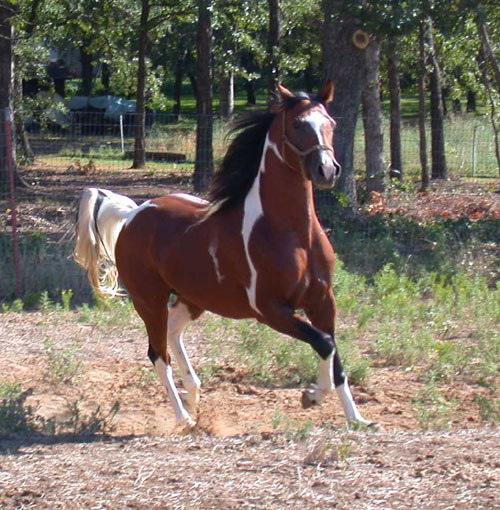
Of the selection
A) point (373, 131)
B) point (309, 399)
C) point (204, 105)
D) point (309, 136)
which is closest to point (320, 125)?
point (309, 136)

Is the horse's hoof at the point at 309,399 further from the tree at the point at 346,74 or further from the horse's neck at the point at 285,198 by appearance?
the tree at the point at 346,74

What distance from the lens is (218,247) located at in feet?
20.2

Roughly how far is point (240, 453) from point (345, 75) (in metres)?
9.52

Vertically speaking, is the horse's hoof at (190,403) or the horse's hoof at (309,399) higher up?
the horse's hoof at (309,399)

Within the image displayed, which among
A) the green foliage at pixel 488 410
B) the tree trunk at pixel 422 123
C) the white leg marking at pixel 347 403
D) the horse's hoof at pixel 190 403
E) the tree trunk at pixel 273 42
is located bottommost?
the horse's hoof at pixel 190 403

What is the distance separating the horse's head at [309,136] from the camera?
536 cm

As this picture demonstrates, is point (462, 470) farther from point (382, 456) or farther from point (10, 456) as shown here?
point (10, 456)

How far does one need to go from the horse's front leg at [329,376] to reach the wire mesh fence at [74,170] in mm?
1506

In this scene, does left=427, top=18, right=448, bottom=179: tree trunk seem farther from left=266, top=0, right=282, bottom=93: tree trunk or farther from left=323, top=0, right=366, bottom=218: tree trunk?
left=323, top=0, right=366, bottom=218: tree trunk

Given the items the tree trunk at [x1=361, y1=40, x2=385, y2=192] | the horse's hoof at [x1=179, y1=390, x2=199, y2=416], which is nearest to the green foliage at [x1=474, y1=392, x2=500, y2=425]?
the horse's hoof at [x1=179, y1=390, x2=199, y2=416]

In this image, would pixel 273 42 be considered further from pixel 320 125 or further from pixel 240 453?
pixel 240 453

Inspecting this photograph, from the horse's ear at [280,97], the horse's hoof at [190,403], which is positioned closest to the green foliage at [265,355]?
the horse's hoof at [190,403]

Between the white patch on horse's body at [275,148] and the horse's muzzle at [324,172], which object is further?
the white patch on horse's body at [275,148]

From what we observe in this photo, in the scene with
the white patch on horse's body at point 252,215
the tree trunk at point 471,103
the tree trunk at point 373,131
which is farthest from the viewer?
the tree trunk at point 471,103
